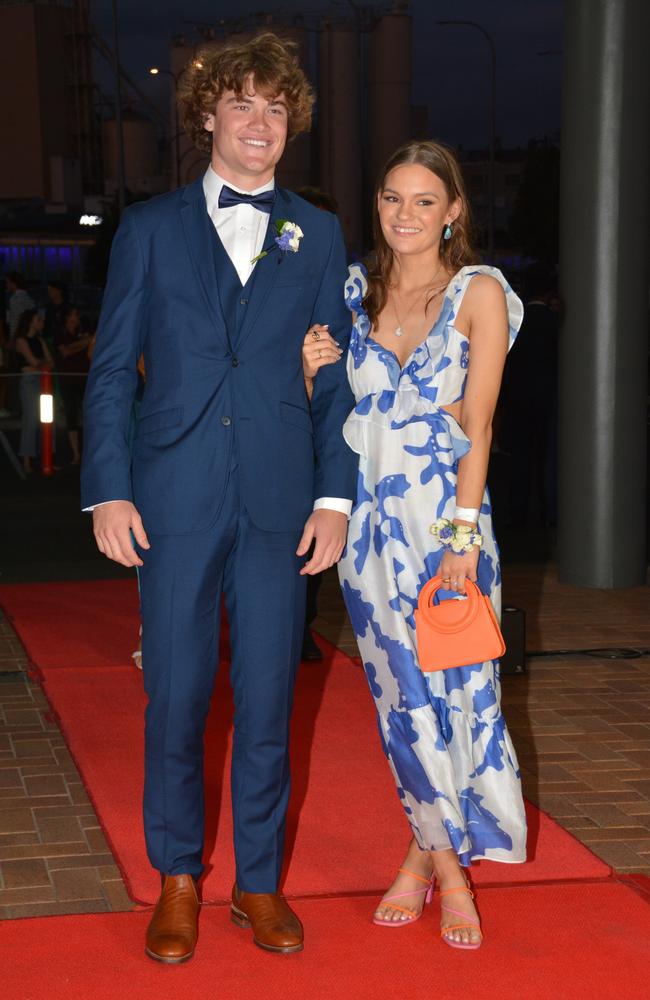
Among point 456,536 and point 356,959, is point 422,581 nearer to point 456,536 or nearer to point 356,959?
point 456,536

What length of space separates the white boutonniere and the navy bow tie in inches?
2.2

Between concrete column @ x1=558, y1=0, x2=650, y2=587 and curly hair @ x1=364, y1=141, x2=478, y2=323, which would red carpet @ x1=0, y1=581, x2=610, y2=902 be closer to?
curly hair @ x1=364, y1=141, x2=478, y2=323

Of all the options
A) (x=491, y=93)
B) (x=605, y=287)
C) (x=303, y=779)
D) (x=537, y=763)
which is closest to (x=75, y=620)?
(x=303, y=779)

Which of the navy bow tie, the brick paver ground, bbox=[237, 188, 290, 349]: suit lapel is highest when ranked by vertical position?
the navy bow tie

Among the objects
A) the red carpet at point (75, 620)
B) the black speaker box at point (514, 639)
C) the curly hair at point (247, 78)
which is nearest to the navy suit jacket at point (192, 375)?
the curly hair at point (247, 78)

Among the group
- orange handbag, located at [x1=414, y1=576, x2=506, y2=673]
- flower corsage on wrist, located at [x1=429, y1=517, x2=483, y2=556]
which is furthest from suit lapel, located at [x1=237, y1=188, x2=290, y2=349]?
orange handbag, located at [x1=414, y1=576, x2=506, y2=673]

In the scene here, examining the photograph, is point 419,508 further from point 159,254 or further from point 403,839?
point 403,839

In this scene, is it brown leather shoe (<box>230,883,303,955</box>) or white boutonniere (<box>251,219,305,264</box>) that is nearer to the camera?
white boutonniere (<box>251,219,305,264</box>)

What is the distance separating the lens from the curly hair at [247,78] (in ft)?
10.1

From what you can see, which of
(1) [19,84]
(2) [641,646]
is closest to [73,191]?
(1) [19,84]

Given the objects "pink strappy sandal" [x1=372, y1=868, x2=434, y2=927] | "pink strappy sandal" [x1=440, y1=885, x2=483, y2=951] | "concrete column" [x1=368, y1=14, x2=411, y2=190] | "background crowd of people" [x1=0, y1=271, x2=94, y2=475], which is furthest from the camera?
A: "concrete column" [x1=368, y1=14, x2=411, y2=190]

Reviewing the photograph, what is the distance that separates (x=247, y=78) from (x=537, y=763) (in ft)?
9.07

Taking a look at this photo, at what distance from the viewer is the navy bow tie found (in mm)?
3156

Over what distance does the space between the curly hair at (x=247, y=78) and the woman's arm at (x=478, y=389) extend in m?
0.57
